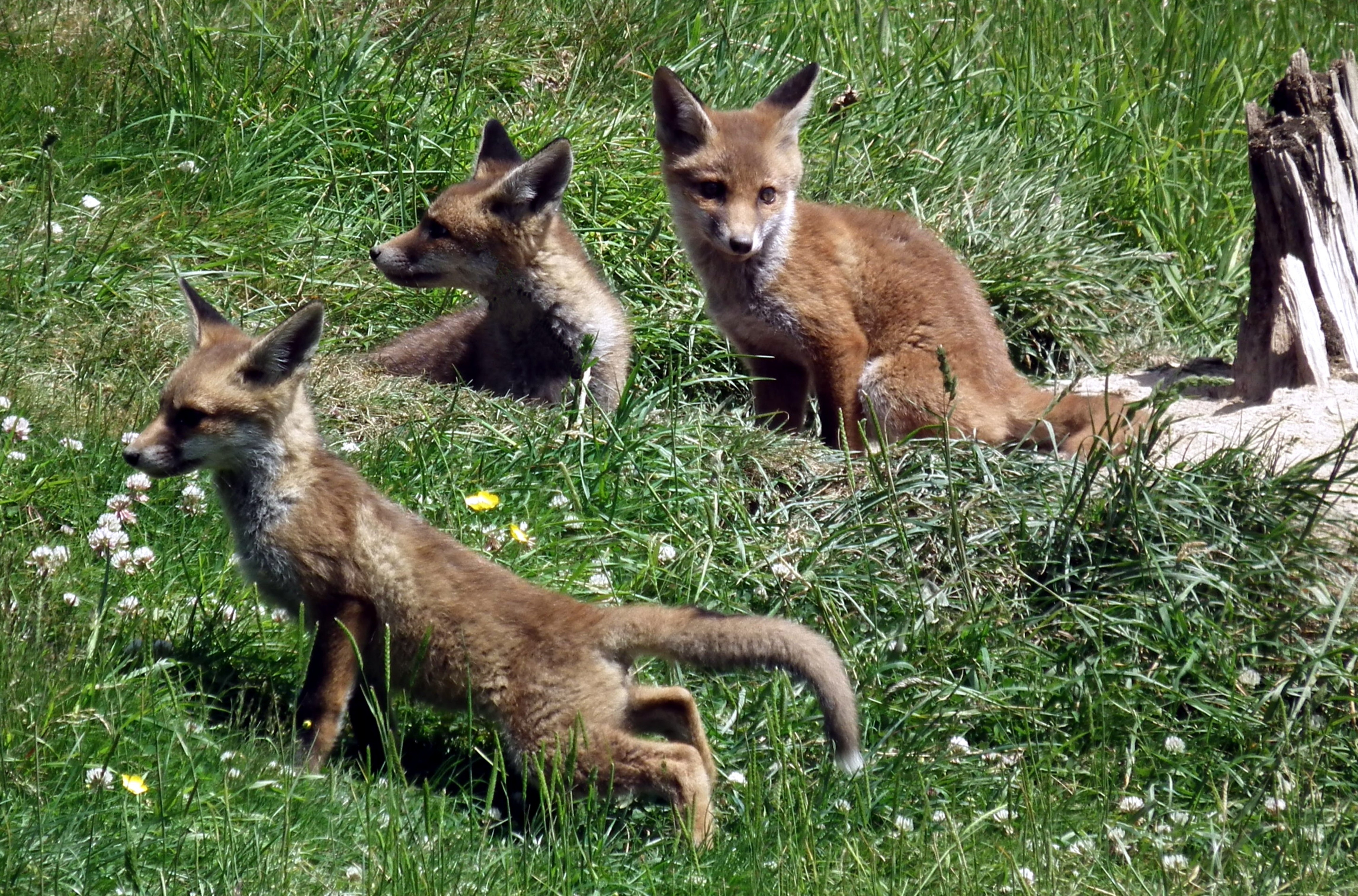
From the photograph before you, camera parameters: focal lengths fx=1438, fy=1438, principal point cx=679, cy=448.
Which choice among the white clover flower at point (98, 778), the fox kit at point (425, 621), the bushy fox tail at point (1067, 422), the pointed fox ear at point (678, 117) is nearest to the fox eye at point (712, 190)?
the pointed fox ear at point (678, 117)

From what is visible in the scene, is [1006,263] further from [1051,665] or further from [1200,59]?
[1051,665]

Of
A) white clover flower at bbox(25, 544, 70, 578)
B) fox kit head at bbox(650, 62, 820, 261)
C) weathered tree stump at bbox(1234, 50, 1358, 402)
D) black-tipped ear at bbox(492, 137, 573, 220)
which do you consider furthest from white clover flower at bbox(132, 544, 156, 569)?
weathered tree stump at bbox(1234, 50, 1358, 402)

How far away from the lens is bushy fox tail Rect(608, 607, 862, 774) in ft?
12.1

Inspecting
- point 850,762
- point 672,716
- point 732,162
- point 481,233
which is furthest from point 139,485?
point 732,162

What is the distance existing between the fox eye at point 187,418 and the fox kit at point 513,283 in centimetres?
246

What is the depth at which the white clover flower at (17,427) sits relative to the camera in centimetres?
471

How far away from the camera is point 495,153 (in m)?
7.11

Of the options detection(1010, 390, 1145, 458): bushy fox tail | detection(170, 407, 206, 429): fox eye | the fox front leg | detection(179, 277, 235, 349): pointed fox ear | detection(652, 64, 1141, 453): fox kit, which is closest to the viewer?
the fox front leg

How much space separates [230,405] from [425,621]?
2.97ft

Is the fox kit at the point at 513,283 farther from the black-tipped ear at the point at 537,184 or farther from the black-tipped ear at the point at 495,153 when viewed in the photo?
the black-tipped ear at the point at 495,153

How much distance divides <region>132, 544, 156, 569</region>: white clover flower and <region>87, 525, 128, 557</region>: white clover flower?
48 millimetres

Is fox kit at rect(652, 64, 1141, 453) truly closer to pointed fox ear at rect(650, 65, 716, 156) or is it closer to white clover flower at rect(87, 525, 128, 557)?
pointed fox ear at rect(650, 65, 716, 156)

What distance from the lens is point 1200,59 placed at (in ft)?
29.5

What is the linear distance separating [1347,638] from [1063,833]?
1.28m
